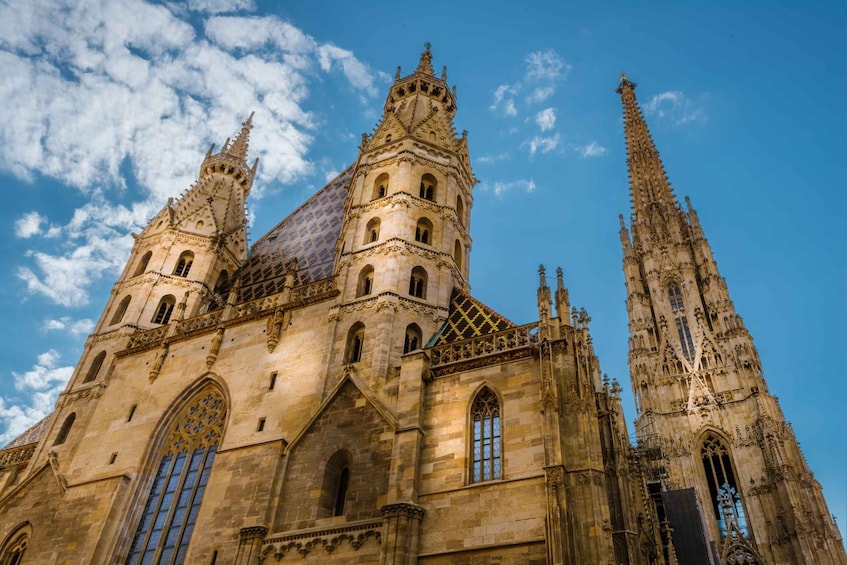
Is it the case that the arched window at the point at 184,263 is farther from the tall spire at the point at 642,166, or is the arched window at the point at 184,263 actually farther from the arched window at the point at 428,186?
the tall spire at the point at 642,166

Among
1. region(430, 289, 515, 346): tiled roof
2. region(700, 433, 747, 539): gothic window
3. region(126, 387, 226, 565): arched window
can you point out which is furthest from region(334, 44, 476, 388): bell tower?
region(700, 433, 747, 539): gothic window

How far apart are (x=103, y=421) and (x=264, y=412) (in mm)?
6655

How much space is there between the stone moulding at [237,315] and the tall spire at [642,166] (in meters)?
40.2

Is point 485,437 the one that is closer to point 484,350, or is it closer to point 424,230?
point 484,350

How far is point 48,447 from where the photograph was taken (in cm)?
2395

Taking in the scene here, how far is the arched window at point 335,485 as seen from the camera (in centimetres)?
1805

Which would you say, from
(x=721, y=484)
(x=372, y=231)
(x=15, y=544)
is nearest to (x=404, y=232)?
(x=372, y=231)

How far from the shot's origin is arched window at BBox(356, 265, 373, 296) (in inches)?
889

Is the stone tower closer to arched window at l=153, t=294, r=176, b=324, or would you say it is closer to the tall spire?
the tall spire

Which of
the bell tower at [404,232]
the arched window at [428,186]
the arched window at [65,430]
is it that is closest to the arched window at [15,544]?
the arched window at [65,430]

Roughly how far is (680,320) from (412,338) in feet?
104

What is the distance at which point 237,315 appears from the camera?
24438 millimetres

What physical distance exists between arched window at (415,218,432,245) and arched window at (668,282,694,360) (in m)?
27.3

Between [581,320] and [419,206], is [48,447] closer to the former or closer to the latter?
[419,206]
